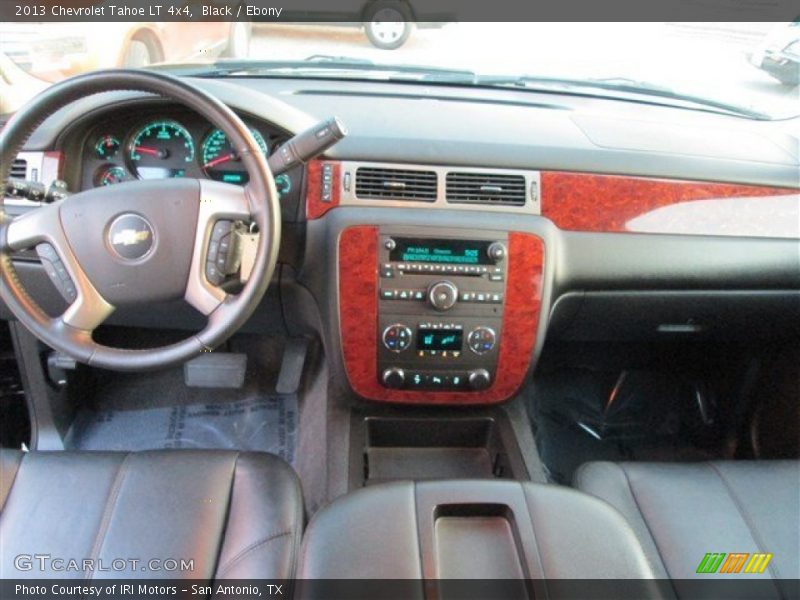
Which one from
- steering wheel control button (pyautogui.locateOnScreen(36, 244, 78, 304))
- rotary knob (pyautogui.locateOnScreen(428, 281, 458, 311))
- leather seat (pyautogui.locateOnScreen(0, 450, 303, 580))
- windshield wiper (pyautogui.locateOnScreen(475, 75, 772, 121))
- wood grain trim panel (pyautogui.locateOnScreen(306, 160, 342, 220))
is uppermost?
windshield wiper (pyautogui.locateOnScreen(475, 75, 772, 121))

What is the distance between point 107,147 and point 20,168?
0.21 metres

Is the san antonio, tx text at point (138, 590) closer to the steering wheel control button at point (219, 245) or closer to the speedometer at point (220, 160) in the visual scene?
the steering wheel control button at point (219, 245)

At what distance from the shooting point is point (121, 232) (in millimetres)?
1334

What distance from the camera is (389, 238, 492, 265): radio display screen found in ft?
5.32

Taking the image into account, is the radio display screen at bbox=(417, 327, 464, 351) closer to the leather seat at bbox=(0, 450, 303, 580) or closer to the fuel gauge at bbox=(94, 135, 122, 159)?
the leather seat at bbox=(0, 450, 303, 580)

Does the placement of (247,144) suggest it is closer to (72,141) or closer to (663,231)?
(72,141)

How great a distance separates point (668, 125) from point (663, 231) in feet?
1.08

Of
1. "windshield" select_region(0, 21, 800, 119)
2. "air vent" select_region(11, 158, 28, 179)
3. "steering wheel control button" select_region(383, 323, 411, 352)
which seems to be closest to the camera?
"air vent" select_region(11, 158, 28, 179)

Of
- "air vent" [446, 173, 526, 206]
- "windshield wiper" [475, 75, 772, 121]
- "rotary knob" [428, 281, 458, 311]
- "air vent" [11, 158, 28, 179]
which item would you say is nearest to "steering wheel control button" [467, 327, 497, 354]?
"rotary knob" [428, 281, 458, 311]

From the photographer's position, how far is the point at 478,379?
70.1 inches

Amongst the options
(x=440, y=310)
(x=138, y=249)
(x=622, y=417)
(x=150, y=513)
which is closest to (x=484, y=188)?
(x=440, y=310)

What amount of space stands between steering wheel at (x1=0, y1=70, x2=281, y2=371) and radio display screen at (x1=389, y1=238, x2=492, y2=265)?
0.41 meters

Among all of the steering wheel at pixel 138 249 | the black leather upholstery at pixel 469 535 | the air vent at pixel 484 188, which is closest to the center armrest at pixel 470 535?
the black leather upholstery at pixel 469 535

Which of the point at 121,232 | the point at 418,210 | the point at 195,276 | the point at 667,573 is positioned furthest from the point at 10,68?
the point at 667,573
